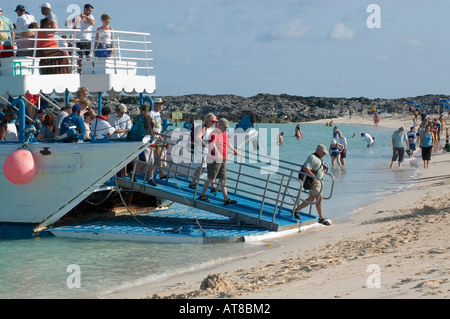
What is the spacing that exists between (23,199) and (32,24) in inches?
139

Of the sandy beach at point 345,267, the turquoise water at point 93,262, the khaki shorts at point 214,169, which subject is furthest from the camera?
the khaki shorts at point 214,169

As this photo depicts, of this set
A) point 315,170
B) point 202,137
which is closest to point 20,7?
point 202,137

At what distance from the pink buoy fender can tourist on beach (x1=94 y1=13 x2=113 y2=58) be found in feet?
10.8

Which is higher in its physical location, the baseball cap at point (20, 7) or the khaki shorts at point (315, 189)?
the baseball cap at point (20, 7)

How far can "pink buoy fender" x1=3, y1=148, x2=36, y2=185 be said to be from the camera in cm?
1275

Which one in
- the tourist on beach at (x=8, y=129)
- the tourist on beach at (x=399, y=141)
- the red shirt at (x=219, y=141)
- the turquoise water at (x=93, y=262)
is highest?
the tourist on beach at (x=8, y=129)

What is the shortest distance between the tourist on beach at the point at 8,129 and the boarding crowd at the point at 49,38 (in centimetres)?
118

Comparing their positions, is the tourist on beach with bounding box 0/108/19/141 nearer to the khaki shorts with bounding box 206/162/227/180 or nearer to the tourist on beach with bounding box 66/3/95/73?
the tourist on beach with bounding box 66/3/95/73

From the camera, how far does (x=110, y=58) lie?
50.6 ft

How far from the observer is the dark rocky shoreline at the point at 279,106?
122 m

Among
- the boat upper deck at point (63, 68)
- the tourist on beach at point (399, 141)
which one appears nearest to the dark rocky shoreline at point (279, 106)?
the tourist on beach at point (399, 141)

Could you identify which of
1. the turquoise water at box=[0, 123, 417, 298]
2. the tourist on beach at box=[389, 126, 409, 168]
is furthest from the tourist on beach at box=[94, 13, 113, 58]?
the tourist on beach at box=[389, 126, 409, 168]

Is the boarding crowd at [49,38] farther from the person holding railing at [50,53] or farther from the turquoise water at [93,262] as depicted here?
the turquoise water at [93,262]
